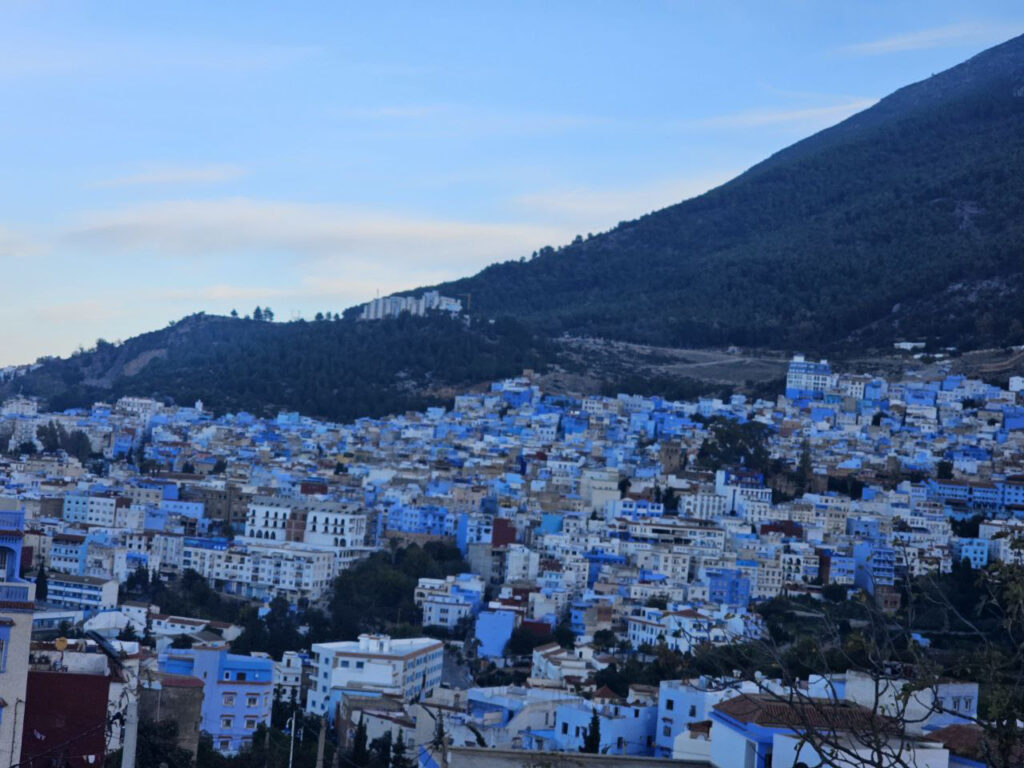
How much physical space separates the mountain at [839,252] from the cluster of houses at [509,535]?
9.13 metres

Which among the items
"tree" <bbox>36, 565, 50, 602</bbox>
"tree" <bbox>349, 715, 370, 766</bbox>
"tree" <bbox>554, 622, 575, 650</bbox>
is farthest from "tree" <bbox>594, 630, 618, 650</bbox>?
"tree" <bbox>349, 715, 370, 766</bbox>

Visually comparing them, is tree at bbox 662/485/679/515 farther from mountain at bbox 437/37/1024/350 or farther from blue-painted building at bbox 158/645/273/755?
mountain at bbox 437/37/1024/350

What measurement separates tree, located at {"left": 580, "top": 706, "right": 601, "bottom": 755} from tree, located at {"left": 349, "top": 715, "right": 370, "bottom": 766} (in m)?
1.98

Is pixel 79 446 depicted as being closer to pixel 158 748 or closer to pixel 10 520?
pixel 158 748

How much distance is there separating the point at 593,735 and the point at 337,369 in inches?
1786

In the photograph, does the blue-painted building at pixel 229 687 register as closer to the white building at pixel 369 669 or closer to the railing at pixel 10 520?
the white building at pixel 369 669

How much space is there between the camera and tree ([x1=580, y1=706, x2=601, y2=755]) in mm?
16422

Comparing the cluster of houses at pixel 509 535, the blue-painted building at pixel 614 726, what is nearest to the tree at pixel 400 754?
the cluster of houses at pixel 509 535

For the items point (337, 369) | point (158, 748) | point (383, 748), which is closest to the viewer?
point (158, 748)

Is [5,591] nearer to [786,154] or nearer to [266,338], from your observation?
[266,338]

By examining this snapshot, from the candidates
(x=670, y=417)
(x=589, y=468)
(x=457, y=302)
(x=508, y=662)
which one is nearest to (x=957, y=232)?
(x=457, y=302)

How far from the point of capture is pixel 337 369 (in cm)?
A: 6169

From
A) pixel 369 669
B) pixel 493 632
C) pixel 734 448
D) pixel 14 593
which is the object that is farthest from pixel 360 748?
pixel 734 448

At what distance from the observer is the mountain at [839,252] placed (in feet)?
218
